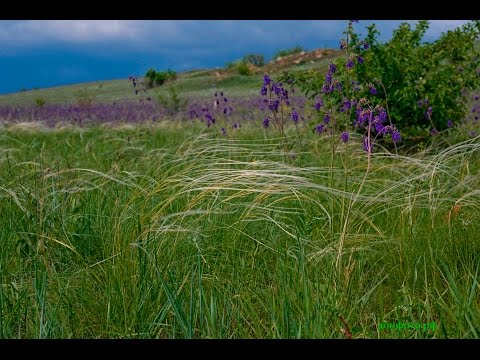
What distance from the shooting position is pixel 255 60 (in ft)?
98.7

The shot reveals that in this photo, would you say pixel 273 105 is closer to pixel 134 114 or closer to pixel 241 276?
pixel 241 276

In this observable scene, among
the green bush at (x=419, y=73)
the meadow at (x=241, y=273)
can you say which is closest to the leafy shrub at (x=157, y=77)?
the green bush at (x=419, y=73)

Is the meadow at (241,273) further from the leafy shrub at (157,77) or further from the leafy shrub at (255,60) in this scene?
the leafy shrub at (255,60)

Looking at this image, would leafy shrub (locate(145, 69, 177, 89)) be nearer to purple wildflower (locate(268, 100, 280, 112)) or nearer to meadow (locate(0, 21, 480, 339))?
purple wildflower (locate(268, 100, 280, 112))

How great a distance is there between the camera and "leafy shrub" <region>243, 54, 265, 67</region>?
29.6 metres

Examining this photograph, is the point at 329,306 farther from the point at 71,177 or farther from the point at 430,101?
the point at 430,101

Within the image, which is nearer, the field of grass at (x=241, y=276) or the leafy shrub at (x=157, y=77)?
the field of grass at (x=241, y=276)

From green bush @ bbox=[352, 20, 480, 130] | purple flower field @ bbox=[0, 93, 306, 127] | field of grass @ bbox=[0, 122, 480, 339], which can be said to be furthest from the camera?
purple flower field @ bbox=[0, 93, 306, 127]

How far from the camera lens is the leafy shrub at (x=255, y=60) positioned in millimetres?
29641

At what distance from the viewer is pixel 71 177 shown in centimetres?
372

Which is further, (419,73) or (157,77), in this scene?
(157,77)

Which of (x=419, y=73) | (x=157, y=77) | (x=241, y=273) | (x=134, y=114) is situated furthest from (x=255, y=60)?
(x=241, y=273)

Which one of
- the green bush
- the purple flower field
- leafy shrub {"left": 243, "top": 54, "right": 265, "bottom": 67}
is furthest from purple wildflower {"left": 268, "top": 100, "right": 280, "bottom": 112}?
leafy shrub {"left": 243, "top": 54, "right": 265, "bottom": 67}

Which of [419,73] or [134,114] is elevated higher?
[419,73]
